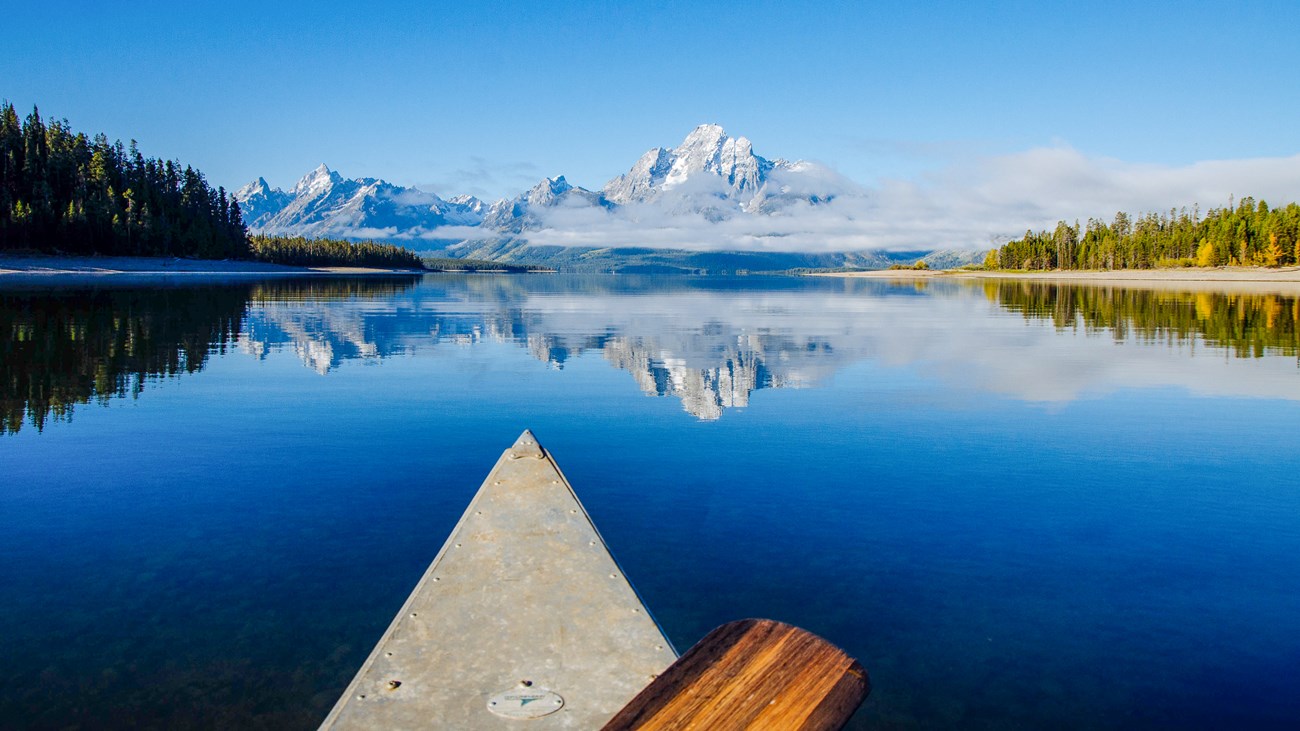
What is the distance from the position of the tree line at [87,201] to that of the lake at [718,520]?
12136 cm

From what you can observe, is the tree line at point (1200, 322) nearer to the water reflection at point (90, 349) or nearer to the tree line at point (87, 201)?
the water reflection at point (90, 349)

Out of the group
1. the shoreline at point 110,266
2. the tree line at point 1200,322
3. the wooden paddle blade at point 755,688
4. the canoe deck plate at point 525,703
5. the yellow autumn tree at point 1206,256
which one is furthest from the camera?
the yellow autumn tree at point 1206,256

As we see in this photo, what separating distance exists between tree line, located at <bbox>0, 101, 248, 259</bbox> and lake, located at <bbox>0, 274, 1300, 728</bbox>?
121359 millimetres

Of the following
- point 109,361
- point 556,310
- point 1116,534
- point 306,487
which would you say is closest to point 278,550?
point 306,487

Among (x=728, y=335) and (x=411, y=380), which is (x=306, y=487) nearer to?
(x=411, y=380)

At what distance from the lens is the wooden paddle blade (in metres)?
3.55

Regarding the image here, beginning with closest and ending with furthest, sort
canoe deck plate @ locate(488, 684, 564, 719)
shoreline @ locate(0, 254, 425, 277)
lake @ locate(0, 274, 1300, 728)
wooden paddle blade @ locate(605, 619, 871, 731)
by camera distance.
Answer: wooden paddle blade @ locate(605, 619, 871, 731) < canoe deck plate @ locate(488, 684, 564, 719) < lake @ locate(0, 274, 1300, 728) < shoreline @ locate(0, 254, 425, 277)

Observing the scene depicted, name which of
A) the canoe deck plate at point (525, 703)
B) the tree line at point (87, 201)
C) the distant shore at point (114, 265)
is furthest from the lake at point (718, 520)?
the tree line at point (87, 201)

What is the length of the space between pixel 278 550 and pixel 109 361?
67.0 feet

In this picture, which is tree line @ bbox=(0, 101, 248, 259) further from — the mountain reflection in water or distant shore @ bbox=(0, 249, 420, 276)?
the mountain reflection in water

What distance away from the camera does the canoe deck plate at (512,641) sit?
5.32 m

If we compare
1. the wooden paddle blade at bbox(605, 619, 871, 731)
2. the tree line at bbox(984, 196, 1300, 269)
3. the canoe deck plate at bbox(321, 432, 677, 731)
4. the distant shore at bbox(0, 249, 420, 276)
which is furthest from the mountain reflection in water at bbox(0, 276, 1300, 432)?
the tree line at bbox(984, 196, 1300, 269)

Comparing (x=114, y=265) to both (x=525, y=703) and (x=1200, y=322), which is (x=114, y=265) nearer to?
(x=1200, y=322)

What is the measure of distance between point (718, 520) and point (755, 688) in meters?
7.48
